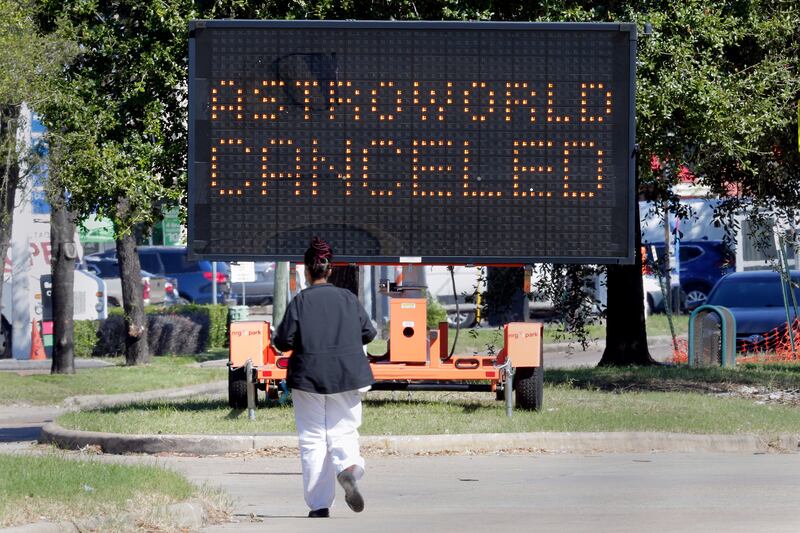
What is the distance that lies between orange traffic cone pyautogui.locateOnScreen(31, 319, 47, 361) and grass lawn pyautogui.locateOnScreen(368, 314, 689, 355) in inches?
238

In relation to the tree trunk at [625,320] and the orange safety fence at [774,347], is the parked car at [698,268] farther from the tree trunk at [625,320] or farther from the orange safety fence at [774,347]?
the tree trunk at [625,320]

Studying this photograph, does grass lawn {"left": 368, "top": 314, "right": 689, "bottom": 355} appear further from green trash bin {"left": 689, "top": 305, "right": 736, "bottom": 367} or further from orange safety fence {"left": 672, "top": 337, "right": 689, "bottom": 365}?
green trash bin {"left": 689, "top": 305, "right": 736, "bottom": 367}

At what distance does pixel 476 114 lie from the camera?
13.6 meters

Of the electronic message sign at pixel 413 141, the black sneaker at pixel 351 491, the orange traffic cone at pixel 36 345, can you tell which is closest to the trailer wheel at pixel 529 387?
the electronic message sign at pixel 413 141

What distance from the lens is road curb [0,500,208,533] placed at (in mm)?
7743

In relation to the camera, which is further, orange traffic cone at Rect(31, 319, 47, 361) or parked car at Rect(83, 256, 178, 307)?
parked car at Rect(83, 256, 178, 307)

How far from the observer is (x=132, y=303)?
24.5m

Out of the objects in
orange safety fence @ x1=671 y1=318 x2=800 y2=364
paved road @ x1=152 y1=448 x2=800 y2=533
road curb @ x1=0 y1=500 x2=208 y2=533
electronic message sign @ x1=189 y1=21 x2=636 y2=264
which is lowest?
paved road @ x1=152 y1=448 x2=800 y2=533

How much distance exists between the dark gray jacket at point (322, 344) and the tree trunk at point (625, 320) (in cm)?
1152

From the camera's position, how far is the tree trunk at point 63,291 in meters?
22.4

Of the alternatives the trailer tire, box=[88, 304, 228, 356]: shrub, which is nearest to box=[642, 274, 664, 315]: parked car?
box=[88, 304, 228, 356]: shrub

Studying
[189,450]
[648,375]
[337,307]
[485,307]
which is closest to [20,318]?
[485,307]

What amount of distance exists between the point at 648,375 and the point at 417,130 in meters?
6.51

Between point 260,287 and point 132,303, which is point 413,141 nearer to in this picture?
point 132,303
